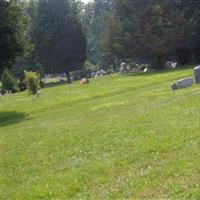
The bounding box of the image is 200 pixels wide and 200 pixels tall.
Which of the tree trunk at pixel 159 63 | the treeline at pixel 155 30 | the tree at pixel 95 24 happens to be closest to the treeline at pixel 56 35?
the treeline at pixel 155 30

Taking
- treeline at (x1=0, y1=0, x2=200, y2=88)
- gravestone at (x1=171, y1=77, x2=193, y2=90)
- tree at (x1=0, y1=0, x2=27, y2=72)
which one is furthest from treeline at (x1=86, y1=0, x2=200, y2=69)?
gravestone at (x1=171, y1=77, x2=193, y2=90)

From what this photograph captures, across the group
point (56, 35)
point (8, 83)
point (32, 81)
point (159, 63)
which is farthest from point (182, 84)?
point (56, 35)

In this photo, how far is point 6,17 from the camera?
30.3 m

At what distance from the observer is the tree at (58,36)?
74.7 m

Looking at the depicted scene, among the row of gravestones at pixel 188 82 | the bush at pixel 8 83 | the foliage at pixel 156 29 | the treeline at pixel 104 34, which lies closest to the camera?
the row of gravestones at pixel 188 82

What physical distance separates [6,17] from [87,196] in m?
23.1

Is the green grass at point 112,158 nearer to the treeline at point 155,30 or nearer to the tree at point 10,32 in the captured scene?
the tree at point 10,32

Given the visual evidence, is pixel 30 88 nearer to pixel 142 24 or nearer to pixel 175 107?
pixel 142 24

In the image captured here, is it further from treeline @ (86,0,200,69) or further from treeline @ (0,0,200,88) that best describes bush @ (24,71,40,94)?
treeline @ (86,0,200,69)

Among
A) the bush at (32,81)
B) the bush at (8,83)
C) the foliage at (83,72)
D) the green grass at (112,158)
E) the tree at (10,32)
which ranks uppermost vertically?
the tree at (10,32)

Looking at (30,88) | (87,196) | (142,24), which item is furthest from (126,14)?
(87,196)

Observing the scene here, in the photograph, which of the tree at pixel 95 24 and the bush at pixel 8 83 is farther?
the tree at pixel 95 24

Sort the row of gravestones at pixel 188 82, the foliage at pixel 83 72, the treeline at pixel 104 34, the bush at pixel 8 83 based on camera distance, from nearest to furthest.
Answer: the row of gravestones at pixel 188 82 → the treeline at pixel 104 34 → the bush at pixel 8 83 → the foliage at pixel 83 72

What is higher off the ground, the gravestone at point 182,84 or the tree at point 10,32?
the tree at point 10,32
